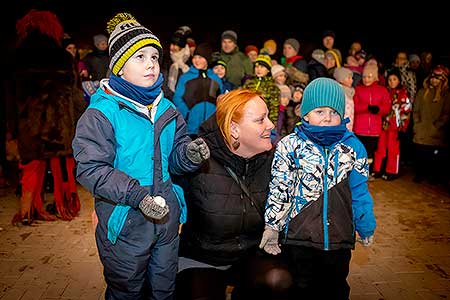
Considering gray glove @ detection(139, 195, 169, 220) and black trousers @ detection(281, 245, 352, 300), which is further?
black trousers @ detection(281, 245, 352, 300)

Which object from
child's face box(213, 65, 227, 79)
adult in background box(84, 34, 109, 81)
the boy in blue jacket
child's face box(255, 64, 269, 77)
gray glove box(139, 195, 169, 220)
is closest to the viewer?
gray glove box(139, 195, 169, 220)

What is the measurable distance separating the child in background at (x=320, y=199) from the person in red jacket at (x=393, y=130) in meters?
4.54

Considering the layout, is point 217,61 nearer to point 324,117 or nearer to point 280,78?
point 280,78

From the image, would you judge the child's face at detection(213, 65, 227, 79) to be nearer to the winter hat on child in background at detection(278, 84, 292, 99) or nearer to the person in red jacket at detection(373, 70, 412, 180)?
the winter hat on child in background at detection(278, 84, 292, 99)

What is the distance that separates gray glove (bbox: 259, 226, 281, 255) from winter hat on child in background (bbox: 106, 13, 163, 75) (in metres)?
1.28

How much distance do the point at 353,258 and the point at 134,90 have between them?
2.91 meters

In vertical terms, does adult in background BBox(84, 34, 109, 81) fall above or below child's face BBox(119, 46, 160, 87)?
above

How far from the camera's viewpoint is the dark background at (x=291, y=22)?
403 inches

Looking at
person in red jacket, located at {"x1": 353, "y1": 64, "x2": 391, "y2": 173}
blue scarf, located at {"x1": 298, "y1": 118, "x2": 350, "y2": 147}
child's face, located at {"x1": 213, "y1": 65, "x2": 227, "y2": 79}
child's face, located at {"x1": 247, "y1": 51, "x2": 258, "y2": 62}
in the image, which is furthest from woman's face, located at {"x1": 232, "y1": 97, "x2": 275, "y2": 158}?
child's face, located at {"x1": 247, "y1": 51, "x2": 258, "y2": 62}

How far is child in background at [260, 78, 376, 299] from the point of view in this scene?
2.60 m

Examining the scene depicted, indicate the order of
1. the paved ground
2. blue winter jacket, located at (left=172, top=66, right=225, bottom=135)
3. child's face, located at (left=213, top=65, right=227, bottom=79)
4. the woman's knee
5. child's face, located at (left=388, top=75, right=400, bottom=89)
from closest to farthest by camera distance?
the woman's knee < the paved ground < blue winter jacket, located at (left=172, top=66, right=225, bottom=135) < child's face, located at (left=213, top=65, right=227, bottom=79) < child's face, located at (left=388, top=75, right=400, bottom=89)

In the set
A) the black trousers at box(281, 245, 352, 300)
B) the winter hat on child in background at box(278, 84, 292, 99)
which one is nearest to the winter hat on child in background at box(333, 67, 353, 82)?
the winter hat on child in background at box(278, 84, 292, 99)

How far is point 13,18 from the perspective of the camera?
28.6 feet

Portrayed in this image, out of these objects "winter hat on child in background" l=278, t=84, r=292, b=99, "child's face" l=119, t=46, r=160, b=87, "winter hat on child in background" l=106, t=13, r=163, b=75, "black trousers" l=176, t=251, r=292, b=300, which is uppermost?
"winter hat on child in background" l=106, t=13, r=163, b=75
